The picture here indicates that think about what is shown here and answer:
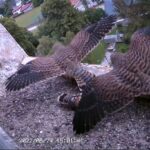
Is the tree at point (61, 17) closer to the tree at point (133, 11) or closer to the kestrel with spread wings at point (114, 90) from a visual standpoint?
the tree at point (133, 11)

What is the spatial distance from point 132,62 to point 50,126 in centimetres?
81

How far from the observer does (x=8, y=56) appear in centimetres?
496

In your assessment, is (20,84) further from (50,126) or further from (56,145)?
(56,145)

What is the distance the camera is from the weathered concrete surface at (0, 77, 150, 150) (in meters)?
2.94

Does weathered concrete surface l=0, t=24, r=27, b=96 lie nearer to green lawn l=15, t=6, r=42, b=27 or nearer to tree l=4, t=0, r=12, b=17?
tree l=4, t=0, r=12, b=17

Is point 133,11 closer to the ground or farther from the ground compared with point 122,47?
farther from the ground

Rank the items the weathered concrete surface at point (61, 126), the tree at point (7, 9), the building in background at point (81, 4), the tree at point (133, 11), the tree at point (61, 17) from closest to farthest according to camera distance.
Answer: the weathered concrete surface at point (61, 126) < the tree at point (133, 11) < the tree at point (61, 17) < the building in background at point (81, 4) < the tree at point (7, 9)

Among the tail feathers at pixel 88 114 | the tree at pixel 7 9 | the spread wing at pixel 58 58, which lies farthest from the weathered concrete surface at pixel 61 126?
the tree at pixel 7 9

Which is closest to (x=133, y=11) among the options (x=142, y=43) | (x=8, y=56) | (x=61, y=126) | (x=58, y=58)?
(x=8, y=56)

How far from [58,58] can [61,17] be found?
37.6 ft

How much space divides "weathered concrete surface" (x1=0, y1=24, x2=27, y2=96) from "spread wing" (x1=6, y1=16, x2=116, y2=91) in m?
0.45

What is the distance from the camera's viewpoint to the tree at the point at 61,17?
14953mm

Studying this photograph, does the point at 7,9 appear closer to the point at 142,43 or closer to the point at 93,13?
the point at 93,13

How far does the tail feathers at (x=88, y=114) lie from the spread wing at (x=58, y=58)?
2.36ft
